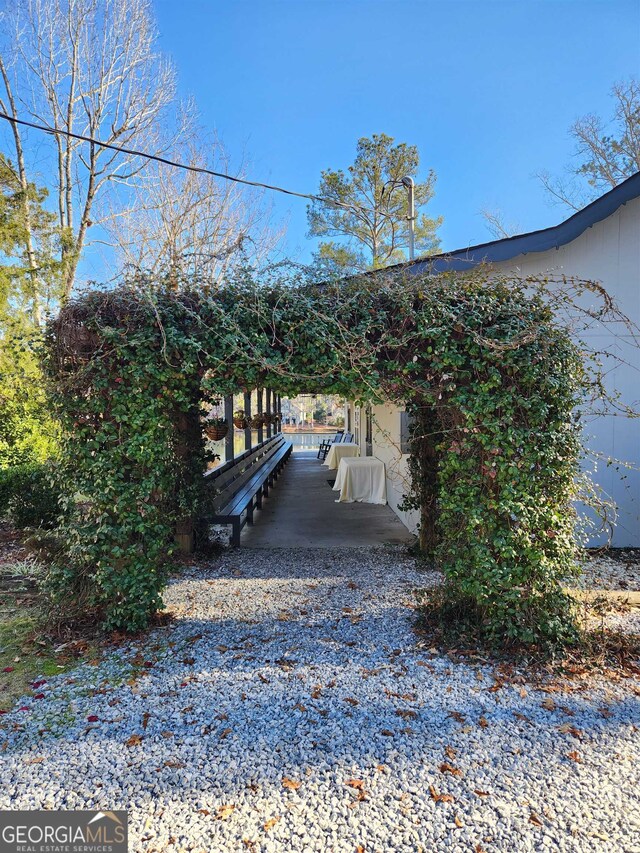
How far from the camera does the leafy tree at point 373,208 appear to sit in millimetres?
14617

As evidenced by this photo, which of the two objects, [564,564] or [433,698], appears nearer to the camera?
[433,698]

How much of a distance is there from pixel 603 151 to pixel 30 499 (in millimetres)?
16536

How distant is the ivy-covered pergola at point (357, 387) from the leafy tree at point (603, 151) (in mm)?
13835

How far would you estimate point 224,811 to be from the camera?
196cm

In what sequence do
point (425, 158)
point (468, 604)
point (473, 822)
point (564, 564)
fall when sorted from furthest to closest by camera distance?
point (425, 158) → point (468, 604) → point (564, 564) → point (473, 822)

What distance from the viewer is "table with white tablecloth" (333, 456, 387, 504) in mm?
9312

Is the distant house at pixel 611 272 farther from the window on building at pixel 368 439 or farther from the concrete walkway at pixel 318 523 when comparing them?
the window on building at pixel 368 439

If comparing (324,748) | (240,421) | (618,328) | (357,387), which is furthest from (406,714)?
(240,421)

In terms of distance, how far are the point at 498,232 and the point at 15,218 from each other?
42.3 feet

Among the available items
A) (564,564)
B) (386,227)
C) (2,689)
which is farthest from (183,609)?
(386,227)

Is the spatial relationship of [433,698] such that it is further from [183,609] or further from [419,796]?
[183,609]

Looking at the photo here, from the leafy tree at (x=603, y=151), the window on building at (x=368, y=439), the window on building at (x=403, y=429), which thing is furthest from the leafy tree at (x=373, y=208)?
the window on building at (x=403, y=429)

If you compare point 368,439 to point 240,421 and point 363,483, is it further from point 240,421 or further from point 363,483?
point 240,421

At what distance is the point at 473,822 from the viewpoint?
1.92m
